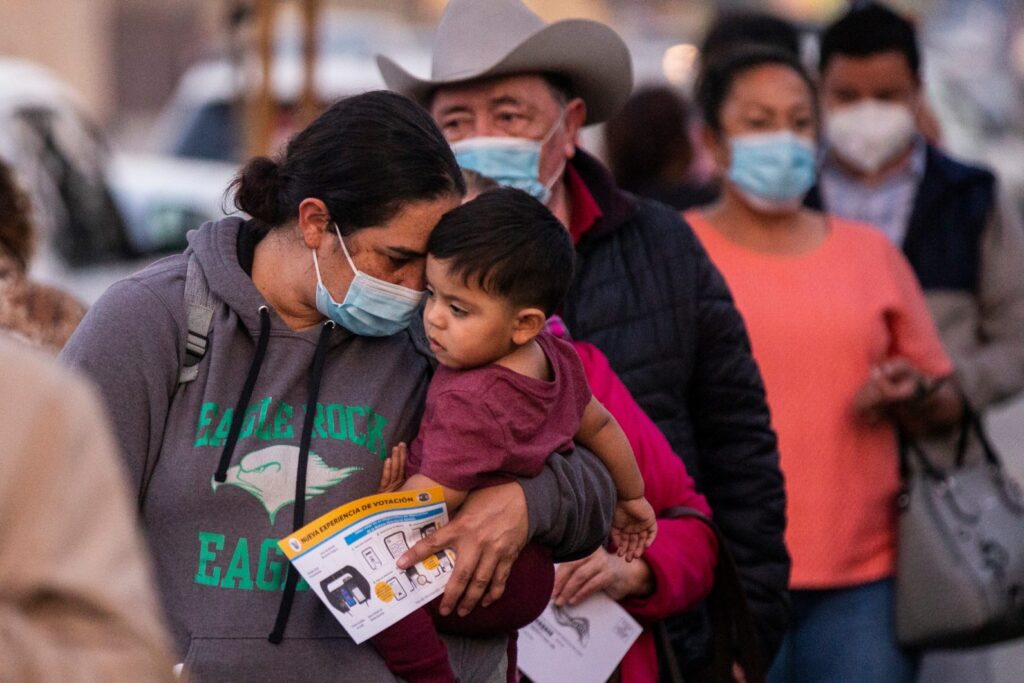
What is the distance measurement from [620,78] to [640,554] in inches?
47.7

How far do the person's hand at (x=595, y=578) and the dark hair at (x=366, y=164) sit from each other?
0.76 meters

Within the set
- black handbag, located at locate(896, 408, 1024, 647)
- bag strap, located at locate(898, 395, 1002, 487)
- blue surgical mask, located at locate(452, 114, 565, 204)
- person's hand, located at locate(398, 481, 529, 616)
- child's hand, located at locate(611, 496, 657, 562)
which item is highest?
blue surgical mask, located at locate(452, 114, 565, 204)

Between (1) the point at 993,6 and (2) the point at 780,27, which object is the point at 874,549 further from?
(1) the point at 993,6

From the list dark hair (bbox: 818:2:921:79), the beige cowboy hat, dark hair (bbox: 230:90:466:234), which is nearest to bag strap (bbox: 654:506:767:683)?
dark hair (bbox: 230:90:466:234)

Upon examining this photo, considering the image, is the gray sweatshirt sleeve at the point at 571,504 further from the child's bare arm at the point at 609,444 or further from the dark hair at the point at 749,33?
the dark hair at the point at 749,33

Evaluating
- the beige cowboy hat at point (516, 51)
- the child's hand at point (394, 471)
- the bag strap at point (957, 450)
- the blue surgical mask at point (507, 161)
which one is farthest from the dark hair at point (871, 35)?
the child's hand at point (394, 471)

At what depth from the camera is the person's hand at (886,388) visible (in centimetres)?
435

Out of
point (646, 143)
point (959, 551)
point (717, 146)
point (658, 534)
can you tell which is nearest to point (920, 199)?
point (717, 146)

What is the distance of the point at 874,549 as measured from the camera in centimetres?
452

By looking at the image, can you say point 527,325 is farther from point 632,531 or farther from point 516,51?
point 516,51

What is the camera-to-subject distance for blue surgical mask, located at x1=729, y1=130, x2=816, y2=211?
15.1 feet

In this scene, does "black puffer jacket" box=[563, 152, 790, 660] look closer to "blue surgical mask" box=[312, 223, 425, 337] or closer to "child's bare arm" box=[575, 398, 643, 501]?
"child's bare arm" box=[575, 398, 643, 501]

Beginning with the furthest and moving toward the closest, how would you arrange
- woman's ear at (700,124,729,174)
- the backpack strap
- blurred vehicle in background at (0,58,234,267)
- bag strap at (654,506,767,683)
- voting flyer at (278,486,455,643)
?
blurred vehicle in background at (0,58,234,267)
woman's ear at (700,124,729,174)
bag strap at (654,506,767,683)
the backpack strap
voting flyer at (278,486,455,643)

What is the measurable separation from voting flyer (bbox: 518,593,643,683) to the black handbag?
4.78 feet
